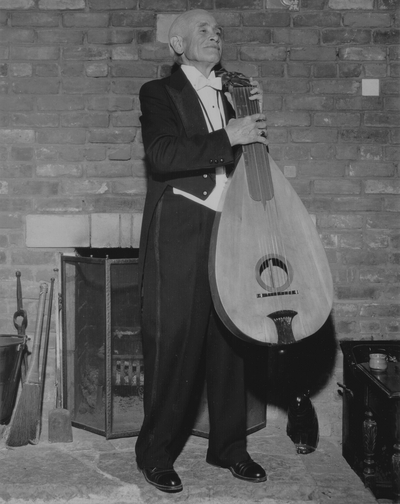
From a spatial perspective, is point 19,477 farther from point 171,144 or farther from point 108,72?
point 108,72

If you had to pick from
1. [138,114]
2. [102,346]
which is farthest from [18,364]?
[138,114]

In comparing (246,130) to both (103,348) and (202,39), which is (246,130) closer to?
(202,39)

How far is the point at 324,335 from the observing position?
10.8ft

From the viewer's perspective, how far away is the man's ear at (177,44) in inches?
97.7

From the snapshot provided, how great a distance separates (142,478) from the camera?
2518 mm

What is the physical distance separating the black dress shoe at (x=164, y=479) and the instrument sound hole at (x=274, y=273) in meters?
0.76

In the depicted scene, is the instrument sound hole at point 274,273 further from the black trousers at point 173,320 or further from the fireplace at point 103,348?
the fireplace at point 103,348

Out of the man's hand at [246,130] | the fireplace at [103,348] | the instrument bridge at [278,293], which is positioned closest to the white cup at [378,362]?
the fireplace at [103,348]

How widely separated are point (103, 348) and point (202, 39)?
→ 4.53ft

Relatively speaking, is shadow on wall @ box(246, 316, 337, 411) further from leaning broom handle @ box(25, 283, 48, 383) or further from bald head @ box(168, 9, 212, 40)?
bald head @ box(168, 9, 212, 40)

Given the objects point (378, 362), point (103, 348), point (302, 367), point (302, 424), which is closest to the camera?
point (378, 362)

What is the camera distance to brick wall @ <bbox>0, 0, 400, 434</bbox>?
3129 mm

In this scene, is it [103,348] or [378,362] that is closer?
[378,362]

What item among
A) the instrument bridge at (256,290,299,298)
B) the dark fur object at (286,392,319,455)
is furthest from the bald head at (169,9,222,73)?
the dark fur object at (286,392,319,455)
